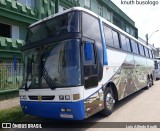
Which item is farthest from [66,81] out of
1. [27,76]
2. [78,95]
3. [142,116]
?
[142,116]

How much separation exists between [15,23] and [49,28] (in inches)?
397

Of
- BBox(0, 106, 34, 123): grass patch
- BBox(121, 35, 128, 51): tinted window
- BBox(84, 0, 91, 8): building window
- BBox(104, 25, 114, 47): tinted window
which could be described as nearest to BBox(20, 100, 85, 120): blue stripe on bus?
BBox(0, 106, 34, 123): grass patch

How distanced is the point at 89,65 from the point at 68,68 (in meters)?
0.73

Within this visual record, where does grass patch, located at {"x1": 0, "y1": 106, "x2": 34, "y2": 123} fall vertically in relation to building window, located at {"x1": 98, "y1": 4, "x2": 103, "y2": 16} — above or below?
below

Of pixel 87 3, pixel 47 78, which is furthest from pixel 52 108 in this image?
pixel 87 3

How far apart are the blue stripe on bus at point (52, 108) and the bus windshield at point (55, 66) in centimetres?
47

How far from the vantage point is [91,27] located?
6.62m

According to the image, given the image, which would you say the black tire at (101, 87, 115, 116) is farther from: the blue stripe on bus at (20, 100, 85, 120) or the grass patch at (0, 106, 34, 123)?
the grass patch at (0, 106, 34, 123)

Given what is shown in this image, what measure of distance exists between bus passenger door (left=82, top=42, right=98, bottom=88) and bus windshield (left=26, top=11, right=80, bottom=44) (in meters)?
0.58

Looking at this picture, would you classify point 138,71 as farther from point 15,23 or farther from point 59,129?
point 15,23

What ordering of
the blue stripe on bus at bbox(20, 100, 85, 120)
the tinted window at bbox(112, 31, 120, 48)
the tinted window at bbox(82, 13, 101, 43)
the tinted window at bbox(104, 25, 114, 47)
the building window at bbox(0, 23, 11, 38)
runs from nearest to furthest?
the blue stripe on bus at bbox(20, 100, 85, 120)
the tinted window at bbox(82, 13, 101, 43)
the tinted window at bbox(104, 25, 114, 47)
the tinted window at bbox(112, 31, 120, 48)
the building window at bbox(0, 23, 11, 38)

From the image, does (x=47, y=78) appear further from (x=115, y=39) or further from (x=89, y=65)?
(x=115, y=39)

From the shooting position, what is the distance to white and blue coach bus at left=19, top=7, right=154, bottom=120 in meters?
5.58

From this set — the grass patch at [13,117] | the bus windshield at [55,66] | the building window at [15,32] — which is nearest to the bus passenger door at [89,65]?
the bus windshield at [55,66]
